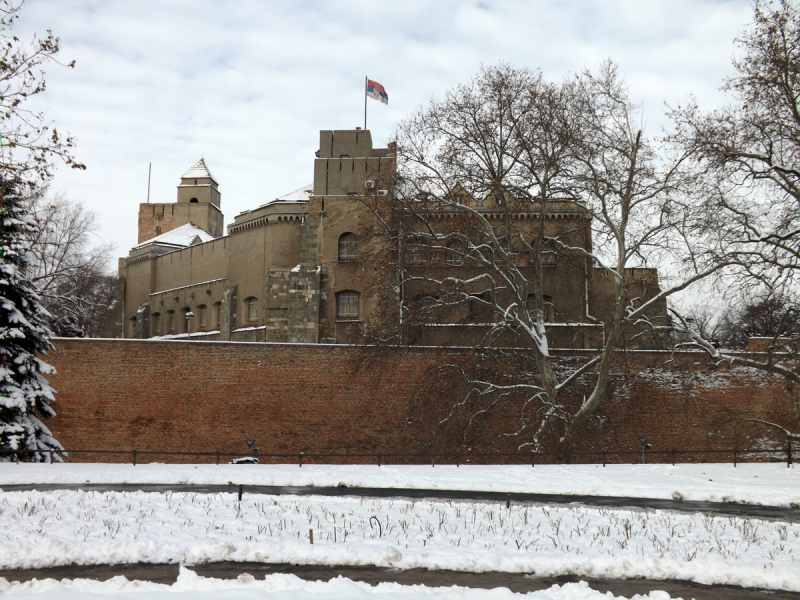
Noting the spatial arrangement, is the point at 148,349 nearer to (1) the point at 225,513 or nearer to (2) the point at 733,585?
(1) the point at 225,513

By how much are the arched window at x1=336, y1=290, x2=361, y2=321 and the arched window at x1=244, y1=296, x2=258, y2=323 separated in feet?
16.7

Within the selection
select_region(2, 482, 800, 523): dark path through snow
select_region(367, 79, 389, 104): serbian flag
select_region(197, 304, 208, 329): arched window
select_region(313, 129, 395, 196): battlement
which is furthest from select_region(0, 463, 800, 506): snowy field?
select_region(197, 304, 208, 329): arched window

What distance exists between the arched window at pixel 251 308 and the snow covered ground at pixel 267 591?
29.4 meters

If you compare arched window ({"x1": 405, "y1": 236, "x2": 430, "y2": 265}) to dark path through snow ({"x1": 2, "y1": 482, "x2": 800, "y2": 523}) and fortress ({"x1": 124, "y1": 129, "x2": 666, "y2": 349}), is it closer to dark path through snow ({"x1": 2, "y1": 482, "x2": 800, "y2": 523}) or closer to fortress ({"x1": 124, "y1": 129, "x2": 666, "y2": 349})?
fortress ({"x1": 124, "y1": 129, "x2": 666, "y2": 349})

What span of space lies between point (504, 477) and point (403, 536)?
7.67m

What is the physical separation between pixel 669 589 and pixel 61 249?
136 feet

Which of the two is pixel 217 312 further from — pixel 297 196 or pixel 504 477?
pixel 504 477

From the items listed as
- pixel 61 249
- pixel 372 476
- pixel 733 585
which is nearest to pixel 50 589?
pixel 733 585

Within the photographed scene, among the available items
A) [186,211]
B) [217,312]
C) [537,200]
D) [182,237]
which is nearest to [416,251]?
[537,200]

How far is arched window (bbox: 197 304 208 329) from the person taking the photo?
41938mm

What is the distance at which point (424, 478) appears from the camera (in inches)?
677

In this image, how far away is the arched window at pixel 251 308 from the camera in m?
36.8

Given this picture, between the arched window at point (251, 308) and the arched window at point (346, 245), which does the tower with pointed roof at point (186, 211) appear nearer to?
the arched window at point (251, 308)

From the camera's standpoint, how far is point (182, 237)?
5359 cm
